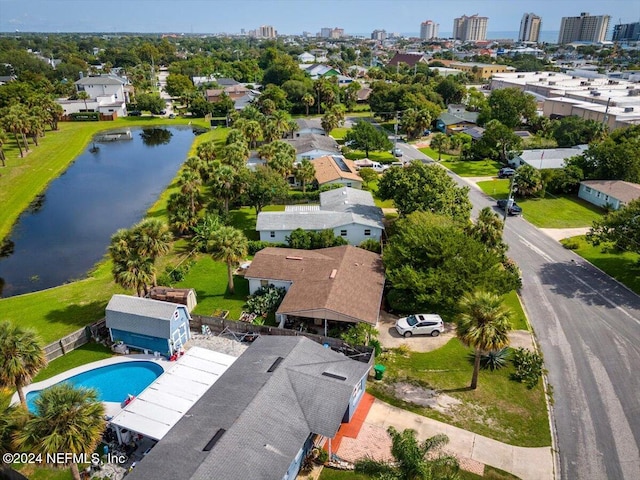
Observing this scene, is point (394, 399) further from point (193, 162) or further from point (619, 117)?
point (619, 117)

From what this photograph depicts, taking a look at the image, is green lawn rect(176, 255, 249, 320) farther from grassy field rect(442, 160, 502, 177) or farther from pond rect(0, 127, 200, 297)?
grassy field rect(442, 160, 502, 177)

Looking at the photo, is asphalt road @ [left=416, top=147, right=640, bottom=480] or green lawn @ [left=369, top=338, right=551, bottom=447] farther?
green lawn @ [left=369, top=338, right=551, bottom=447]

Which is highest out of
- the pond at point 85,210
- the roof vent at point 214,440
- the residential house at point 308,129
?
the residential house at point 308,129

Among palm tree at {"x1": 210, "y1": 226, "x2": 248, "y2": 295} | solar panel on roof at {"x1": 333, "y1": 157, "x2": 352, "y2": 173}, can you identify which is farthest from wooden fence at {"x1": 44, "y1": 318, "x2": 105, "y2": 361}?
solar panel on roof at {"x1": 333, "y1": 157, "x2": 352, "y2": 173}

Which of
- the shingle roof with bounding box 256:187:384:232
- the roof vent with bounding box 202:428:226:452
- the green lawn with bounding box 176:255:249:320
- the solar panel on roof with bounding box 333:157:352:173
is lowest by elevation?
the green lawn with bounding box 176:255:249:320

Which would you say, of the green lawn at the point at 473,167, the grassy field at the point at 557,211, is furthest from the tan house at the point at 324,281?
the green lawn at the point at 473,167

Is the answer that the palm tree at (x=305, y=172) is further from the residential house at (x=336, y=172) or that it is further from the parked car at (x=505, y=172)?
the parked car at (x=505, y=172)

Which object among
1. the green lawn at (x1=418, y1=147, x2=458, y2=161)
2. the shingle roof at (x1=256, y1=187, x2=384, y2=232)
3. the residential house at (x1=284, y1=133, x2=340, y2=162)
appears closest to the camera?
the shingle roof at (x1=256, y1=187, x2=384, y2=232)
